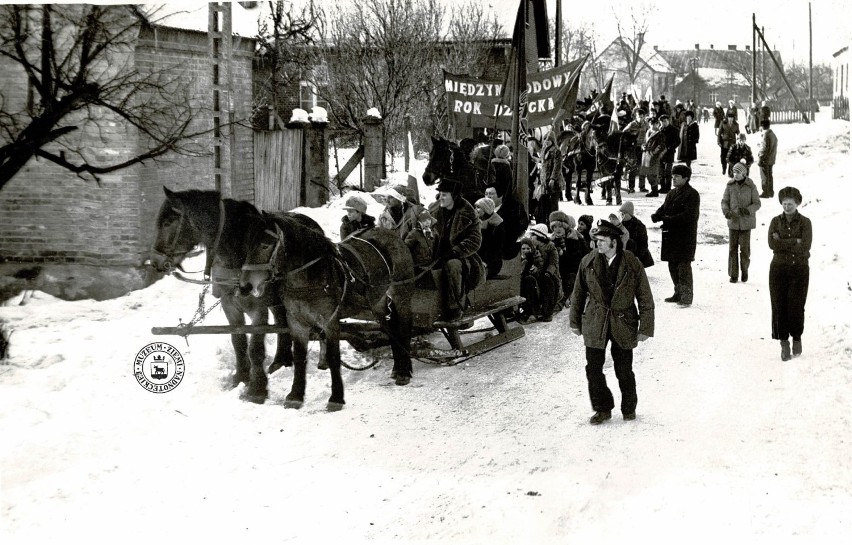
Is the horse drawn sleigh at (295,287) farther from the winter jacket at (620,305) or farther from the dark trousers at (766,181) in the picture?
the dark trousers at (766,181)

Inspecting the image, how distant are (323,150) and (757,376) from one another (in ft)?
21.0

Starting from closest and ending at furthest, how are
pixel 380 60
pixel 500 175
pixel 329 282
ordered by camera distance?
1. pixel 329 282
2. pixel 500 175
3. pixel 380 60

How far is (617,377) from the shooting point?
6.18m

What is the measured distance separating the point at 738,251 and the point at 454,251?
2.40 meters

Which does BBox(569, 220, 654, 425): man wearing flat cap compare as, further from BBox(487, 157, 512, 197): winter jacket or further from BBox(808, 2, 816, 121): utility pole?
BBox(487, 157, 512, 197): winter jacket

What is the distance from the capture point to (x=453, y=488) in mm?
5473

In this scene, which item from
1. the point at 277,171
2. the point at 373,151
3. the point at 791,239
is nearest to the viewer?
the point at 791,239

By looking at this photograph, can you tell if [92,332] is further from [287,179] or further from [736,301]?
[736,301]

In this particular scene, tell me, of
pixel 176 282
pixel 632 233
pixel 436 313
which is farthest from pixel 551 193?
pixel 176 282

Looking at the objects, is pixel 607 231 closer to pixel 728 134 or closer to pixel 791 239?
pixel 791 239

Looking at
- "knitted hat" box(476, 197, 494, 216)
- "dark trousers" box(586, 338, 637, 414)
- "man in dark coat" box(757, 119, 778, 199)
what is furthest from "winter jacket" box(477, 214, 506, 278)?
"dark trousers" box(586, 338, 637, 414)

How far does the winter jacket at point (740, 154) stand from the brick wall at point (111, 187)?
Result: 14.6 feet

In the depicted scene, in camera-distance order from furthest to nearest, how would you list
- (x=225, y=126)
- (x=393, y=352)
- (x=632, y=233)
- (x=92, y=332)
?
(x=632, y=233), (x=393, y=352), (x=225, y=126), (x=92, y=332)

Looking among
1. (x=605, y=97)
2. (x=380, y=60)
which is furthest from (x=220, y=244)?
(x=605, y=97)
